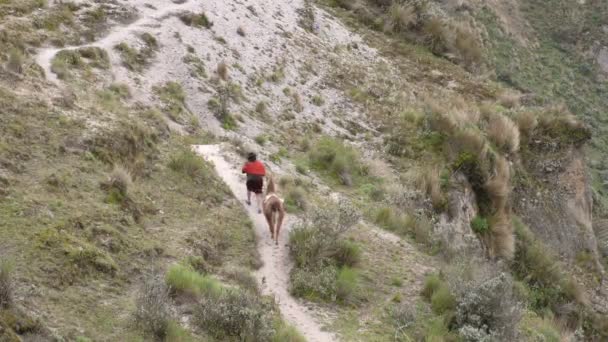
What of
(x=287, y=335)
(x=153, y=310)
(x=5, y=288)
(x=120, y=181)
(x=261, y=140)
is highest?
(x=5, y=288)

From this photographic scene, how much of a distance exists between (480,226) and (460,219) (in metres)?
0.94

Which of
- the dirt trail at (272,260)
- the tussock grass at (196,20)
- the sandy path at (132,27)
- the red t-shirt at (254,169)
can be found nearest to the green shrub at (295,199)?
the dirt trail at (272,260)

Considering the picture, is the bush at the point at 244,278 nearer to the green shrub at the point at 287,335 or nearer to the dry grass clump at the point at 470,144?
the green shrub at the point at 287,335

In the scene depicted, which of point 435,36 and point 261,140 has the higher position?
point 261,140

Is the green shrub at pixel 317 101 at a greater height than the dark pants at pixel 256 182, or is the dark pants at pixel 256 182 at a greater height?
the dark pants at pixel 256 182

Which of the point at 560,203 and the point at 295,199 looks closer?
the point at 295,199

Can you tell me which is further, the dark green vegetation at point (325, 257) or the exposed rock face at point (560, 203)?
the exposed rock face at point (560, 203)

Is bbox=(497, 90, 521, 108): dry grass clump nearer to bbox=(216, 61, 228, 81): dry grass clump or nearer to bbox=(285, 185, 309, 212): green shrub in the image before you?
bbox=(216, 61, 228, 81): dry grass clump

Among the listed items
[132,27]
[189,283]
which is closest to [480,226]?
[189,283]

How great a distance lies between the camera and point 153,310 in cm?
737

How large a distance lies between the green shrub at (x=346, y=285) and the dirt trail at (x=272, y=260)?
70 cm

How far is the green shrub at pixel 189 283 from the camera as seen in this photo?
27.7 feet

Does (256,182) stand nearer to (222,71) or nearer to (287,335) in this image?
(287,335)

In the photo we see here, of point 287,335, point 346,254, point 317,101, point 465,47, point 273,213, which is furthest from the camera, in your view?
point 465,47
